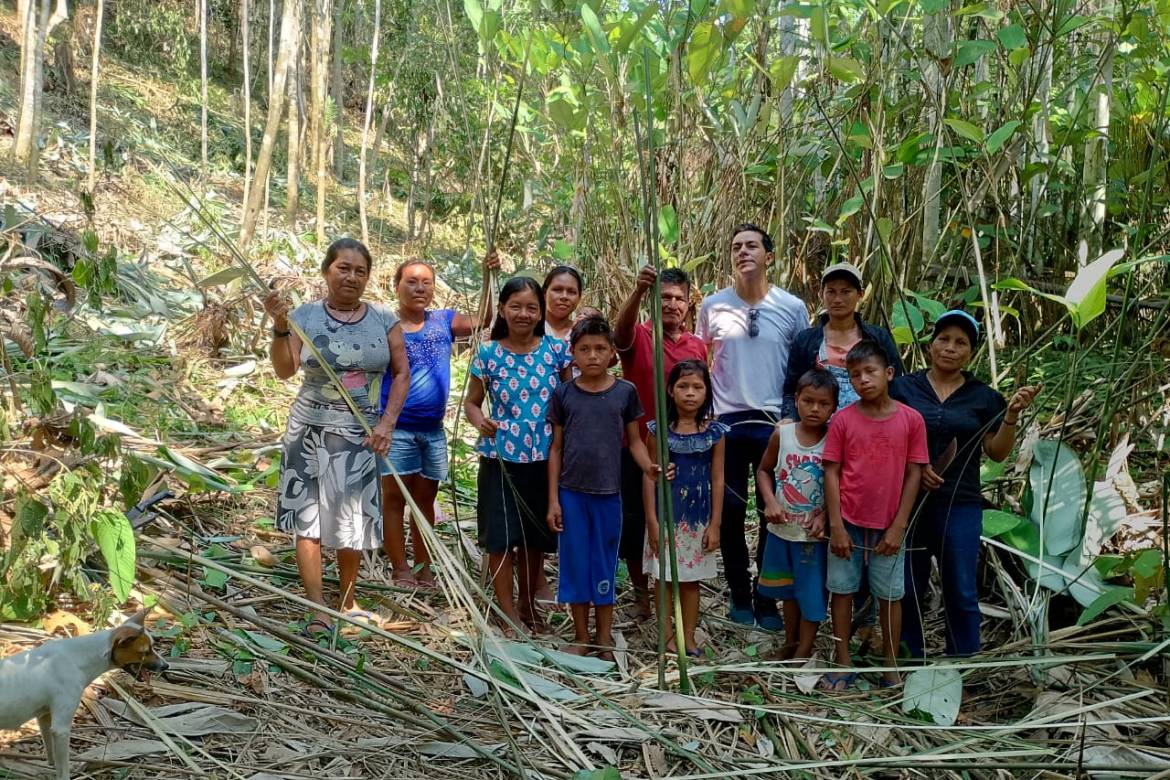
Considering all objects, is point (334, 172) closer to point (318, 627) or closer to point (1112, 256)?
point (318, 627)

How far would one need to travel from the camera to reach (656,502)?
8.67 feet

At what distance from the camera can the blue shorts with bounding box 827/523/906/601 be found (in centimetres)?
254

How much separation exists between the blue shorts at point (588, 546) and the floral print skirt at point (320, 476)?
565mm

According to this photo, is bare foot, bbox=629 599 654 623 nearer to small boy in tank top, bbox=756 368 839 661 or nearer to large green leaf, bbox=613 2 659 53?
small boy in tank top, bbox=756 368 839 661

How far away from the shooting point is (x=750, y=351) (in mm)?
2963

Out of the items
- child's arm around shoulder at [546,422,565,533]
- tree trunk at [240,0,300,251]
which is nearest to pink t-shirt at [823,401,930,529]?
child's arm around shoulder at [546,422,565,533]

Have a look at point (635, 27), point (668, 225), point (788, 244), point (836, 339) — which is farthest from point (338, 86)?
point (836, 339)

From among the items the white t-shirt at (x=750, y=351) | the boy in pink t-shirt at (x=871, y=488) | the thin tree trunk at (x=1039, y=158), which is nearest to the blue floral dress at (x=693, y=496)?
the white t-shirt at (x=750, y=351)

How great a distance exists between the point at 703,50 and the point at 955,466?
1654 mm

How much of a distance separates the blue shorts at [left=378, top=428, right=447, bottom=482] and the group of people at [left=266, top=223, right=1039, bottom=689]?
16mm

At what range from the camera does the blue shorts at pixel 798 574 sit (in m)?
2.64

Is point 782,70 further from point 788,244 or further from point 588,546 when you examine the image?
point 588,546

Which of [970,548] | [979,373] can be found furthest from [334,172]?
[970,548]

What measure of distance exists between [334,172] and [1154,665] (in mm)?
12098
